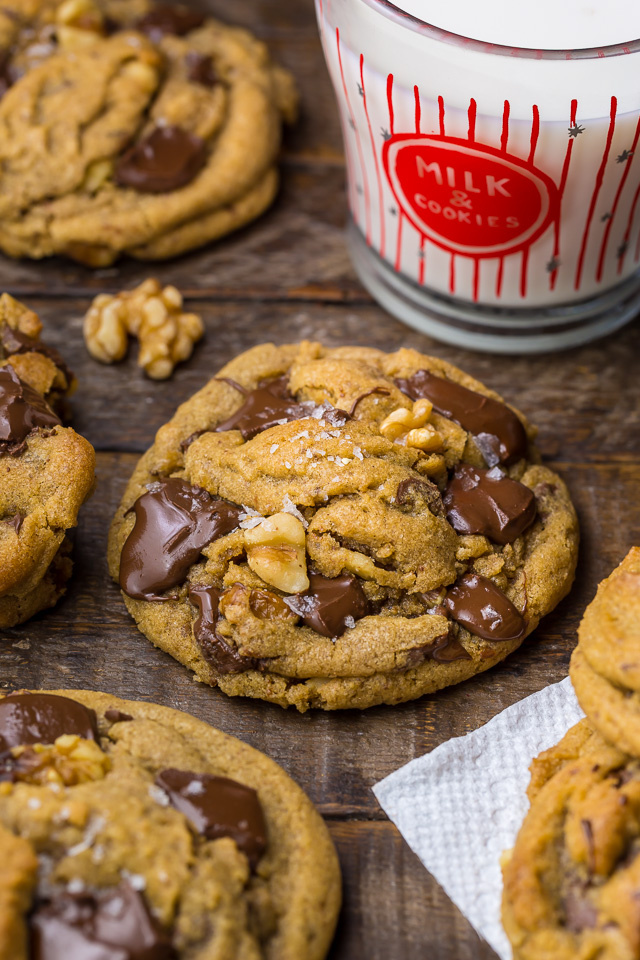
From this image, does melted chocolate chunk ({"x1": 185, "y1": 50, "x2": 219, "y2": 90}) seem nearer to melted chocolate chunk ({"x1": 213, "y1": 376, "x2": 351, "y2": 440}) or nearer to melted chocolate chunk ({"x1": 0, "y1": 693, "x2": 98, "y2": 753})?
melted chocolate chunk ({"x1": 213, "y1": 376, "x2": 351, "y2": 440})

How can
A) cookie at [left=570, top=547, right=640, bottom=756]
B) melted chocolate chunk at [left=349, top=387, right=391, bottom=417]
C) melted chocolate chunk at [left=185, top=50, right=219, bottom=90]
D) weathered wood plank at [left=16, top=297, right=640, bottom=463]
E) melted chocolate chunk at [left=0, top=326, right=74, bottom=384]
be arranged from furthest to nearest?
1. melted chocolate chunk at [left=185, top=50, right=219, bottom=90]
2. weathered wood plank at [left=16, top=297, right=640, bottom=463]
3. melted chocolate chunk at [left=0, top=326, right=74, bottom=384]
4. melted chocolate chunk at [left=349, top=387, right=391, bottom=417]
5. cookie at [left=570, top=547, right=640, bottom=756]

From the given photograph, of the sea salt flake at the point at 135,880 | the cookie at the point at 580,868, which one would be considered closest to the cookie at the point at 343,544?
the cookie at the point at 580,868

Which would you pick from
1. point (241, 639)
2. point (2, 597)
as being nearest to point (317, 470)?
point (241, 639)

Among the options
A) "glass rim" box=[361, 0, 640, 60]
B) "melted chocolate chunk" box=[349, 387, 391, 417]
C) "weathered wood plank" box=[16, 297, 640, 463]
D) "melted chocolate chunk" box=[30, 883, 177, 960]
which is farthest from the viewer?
"weathered wood plank" box=[16, 297, 640, 463]

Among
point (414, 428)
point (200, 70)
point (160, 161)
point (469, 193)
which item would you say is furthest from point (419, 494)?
point (200, 70)

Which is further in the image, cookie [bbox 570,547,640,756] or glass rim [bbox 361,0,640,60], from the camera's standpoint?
glass rim [bbox 361,0,640,60]

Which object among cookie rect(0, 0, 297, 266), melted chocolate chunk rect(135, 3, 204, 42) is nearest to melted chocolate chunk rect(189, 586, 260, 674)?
cookie rect(0, 0, 297, 266)
